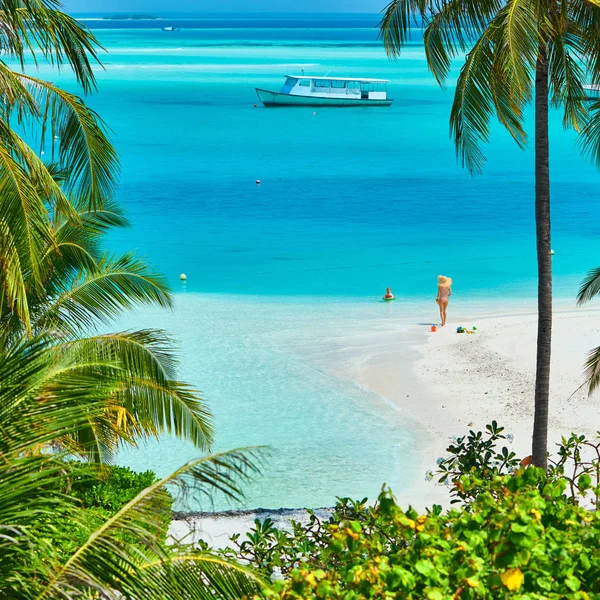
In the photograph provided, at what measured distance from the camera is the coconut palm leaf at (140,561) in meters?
4.39

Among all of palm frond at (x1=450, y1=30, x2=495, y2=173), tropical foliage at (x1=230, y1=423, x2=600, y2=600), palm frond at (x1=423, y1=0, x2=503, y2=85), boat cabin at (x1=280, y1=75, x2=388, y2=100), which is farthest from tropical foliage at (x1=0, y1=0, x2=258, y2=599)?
boat cabin at (x1=280, y1=75, x2=388, y2=100)

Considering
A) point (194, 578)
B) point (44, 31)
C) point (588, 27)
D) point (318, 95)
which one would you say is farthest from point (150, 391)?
point (318, 95)

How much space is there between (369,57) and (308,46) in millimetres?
35855

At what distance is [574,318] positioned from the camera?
81.4 ft

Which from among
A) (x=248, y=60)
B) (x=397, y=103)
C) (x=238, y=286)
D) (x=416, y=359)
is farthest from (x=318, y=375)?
(x=248, y=60)

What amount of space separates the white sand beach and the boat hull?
213 ft

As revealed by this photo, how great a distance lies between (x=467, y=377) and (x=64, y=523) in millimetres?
15578

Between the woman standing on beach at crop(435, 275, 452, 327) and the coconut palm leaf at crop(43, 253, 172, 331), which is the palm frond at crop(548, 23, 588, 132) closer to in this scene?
the coconut palm leaf at crop(43, 253, 172, 331)

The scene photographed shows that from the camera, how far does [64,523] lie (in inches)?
195

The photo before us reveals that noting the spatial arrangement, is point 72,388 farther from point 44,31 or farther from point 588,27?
point 588,27

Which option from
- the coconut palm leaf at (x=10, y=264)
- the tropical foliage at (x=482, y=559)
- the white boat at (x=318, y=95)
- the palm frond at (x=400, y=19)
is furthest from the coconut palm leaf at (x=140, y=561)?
the white boat at (x=318, y=95)

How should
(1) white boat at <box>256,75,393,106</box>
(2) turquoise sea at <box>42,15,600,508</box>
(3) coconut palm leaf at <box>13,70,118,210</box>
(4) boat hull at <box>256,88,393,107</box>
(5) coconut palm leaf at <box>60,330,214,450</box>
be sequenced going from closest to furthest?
(3) coconut palm leaf at <box>13,70,118,210</box> → (5) coconut palm leaf at <box>60,330,214,450</box> → (2) turquoise sea at <box>42,15,600,508</box> → (4) boat hull at <box>256,88,393,107</box> → (1) white boat at <box>256,75,393,106</box>

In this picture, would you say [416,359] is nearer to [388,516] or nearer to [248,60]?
[388,516]

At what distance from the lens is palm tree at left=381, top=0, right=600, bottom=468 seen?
31.9 ft
